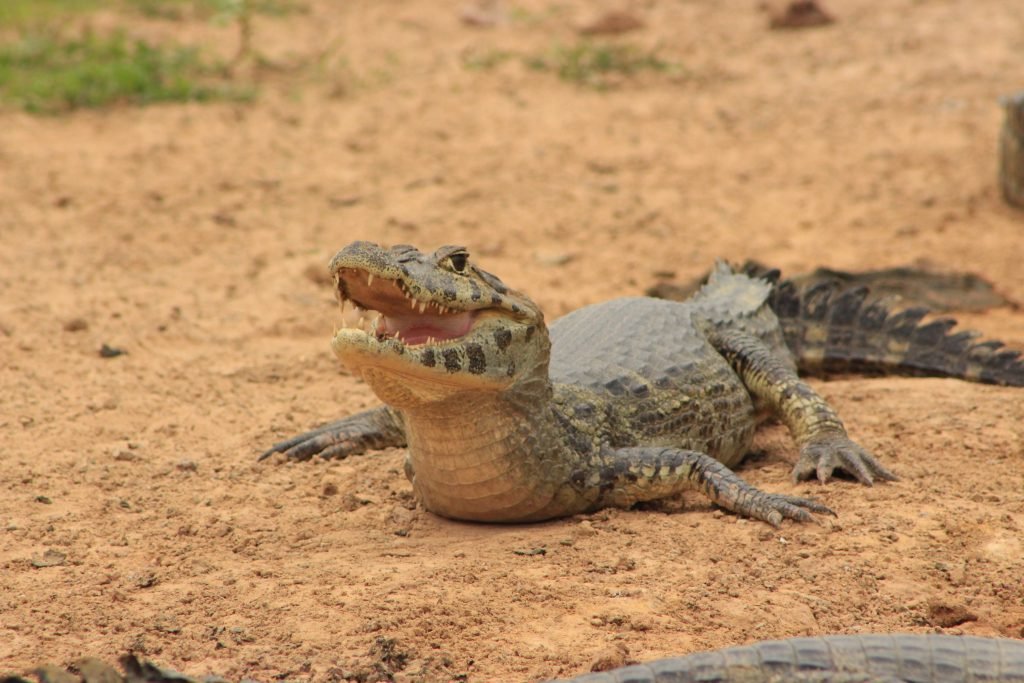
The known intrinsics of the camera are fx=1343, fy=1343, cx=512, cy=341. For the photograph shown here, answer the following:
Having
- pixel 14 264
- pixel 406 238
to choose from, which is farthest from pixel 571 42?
pixel 14 264

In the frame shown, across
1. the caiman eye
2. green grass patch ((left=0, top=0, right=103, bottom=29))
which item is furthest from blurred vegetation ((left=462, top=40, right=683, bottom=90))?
the caiman eye

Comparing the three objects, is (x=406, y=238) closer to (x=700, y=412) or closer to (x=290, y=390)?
(x=290, y=390)

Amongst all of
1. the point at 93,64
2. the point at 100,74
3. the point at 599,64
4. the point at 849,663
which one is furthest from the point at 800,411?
the point at 93,64

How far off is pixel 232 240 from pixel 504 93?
11.3ft

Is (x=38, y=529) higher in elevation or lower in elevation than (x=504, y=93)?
lower

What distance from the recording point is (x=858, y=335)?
6.33 meters

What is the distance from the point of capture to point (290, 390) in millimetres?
5953

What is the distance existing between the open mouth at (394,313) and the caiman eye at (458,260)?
0.44 ft

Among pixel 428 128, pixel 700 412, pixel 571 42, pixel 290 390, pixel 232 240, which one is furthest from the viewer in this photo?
pixel 571 42

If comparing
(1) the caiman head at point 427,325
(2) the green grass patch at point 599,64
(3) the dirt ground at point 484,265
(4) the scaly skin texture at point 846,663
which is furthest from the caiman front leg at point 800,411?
(2) the green grass patch at point 599,64

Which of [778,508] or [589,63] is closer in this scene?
[778,508]

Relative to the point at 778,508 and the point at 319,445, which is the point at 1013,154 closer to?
the point at 778,508

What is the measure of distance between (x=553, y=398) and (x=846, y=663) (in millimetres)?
1702

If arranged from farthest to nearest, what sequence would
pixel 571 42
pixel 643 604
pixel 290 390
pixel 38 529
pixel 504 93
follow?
pixel 571 42 → pixel 504 93 → pixel 290 390 → pixel 38 529 → pixel 643 604
